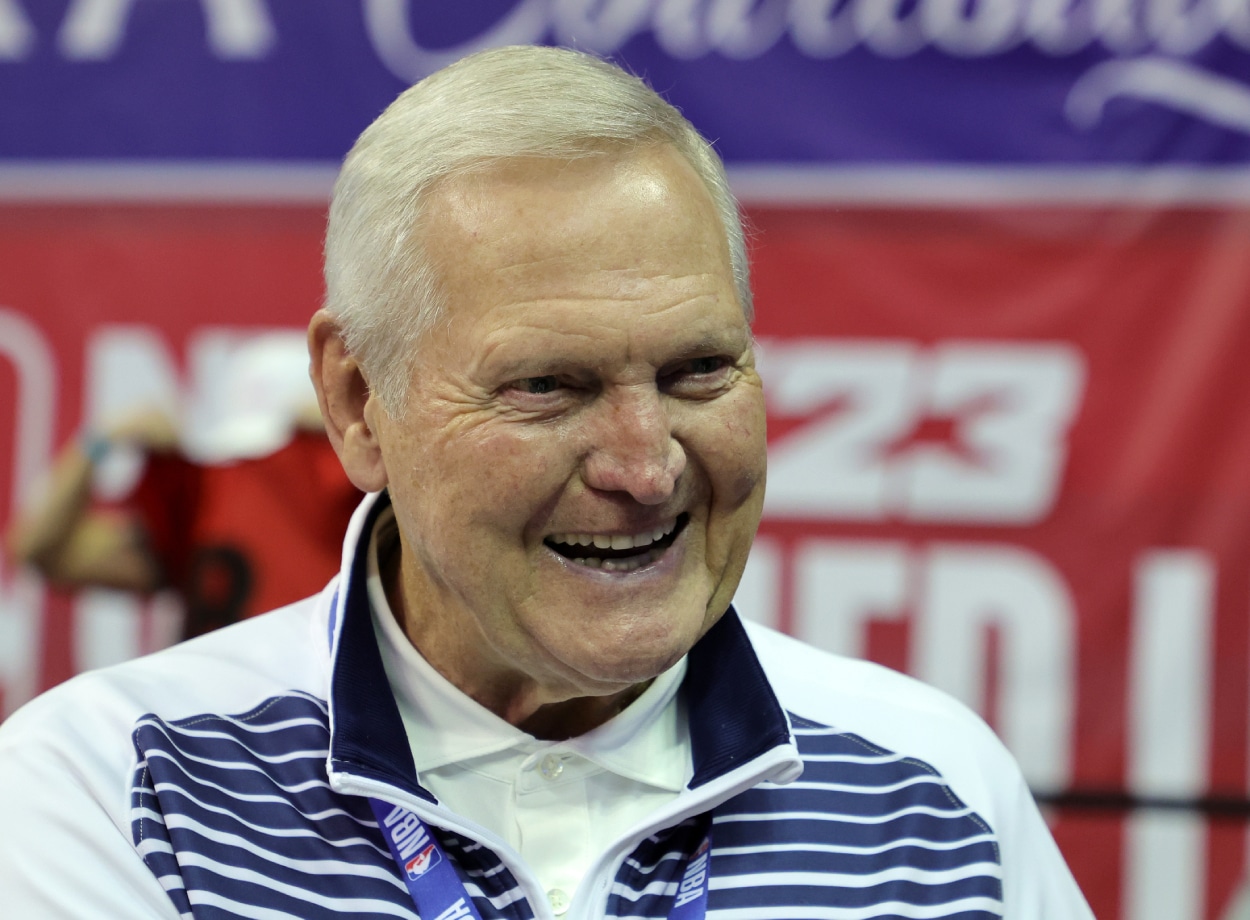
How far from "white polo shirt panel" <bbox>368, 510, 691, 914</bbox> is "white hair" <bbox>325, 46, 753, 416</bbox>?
→ 28 centimetres

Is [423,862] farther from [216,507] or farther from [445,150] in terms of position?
[216,507]

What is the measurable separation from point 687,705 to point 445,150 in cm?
57

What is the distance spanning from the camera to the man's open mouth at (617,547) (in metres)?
1.17

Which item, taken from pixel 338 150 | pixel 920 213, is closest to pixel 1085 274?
pixel 920 213

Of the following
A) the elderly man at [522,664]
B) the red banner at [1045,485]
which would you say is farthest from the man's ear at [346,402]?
the red banner at [1045,485]

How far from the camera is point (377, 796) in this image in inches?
46.1

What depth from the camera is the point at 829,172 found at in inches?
108

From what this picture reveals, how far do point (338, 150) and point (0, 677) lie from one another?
1286 millimetres

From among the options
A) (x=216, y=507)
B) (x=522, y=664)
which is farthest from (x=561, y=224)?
(x=216, y=507)

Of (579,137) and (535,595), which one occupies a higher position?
(579,137)

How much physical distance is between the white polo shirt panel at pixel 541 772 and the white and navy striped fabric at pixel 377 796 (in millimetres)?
43

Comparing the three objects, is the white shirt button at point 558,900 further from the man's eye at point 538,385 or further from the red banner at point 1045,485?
the red banner at point 1045,485

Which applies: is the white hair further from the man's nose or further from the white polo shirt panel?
the white polo shirt panel

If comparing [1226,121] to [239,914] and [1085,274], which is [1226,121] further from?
[239,914]
